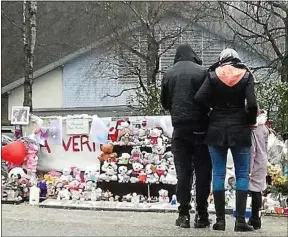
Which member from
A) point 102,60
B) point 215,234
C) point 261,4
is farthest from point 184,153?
point 102,60

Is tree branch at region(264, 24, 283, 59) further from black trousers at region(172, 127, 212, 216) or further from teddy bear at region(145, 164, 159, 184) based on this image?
black trousers at region(172, 127, 212, 216)

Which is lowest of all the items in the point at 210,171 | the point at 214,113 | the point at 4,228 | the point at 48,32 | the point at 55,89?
the point at 4,228

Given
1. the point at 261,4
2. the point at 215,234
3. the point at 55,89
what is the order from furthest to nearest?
the point at 55,89, the point at 261,4, the point at 215,234

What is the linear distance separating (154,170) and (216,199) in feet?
7.78

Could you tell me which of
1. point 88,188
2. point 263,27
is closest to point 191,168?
point 88,188

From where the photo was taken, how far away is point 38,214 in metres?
6.97

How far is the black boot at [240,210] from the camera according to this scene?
575cm

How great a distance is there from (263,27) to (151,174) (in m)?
14.0

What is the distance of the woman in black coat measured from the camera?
5.59 m

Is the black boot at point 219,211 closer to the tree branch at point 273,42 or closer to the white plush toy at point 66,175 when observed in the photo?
the white plush toy at point 66,175

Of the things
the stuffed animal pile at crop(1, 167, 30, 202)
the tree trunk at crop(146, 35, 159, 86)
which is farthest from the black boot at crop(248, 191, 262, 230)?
the tree trunk at crop(146, 35, 159, 86)

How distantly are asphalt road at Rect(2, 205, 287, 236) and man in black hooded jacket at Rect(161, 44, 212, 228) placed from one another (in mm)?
274

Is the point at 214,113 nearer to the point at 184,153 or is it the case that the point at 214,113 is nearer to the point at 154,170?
the point at 184,153

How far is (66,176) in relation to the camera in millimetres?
8562
